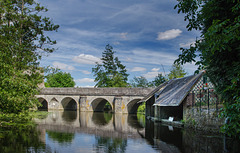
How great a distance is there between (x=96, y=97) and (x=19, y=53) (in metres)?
21.3

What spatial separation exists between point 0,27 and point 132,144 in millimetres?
11296

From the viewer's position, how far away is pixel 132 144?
9.33 meters

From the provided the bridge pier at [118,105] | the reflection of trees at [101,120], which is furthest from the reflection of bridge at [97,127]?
the bridge pier at [118,105]

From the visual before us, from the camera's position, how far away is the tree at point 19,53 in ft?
36.8

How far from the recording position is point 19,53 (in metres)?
14.1

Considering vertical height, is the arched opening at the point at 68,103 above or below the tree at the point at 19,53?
below

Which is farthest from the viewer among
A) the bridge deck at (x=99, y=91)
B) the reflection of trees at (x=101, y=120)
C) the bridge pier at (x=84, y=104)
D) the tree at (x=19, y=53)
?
the bridge pier at (x=84, y=104)

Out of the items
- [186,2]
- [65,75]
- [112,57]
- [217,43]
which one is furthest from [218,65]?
[65,75]

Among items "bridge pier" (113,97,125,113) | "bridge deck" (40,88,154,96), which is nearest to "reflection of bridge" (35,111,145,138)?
"bridge pier" (113,97,125,113)

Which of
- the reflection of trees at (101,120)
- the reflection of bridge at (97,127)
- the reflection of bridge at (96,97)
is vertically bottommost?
the reflection of trees at (101,120)

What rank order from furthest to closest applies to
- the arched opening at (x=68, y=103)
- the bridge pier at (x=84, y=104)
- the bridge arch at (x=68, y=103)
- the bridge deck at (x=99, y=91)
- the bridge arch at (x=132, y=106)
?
the arched opening at (x=68, y=103) < the bridge arch at (x=68, y=103) < the bridge pier at (x=84, y=104) < the bridge arch at (x=132, y=106) < the bridge deck at (x=99, y=91)

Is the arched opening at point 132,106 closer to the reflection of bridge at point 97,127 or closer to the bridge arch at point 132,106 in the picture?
the bridge arch at point 132,106

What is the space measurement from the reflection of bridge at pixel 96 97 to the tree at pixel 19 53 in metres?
17.1

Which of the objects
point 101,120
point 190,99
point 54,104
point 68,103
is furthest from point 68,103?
point 190,99
